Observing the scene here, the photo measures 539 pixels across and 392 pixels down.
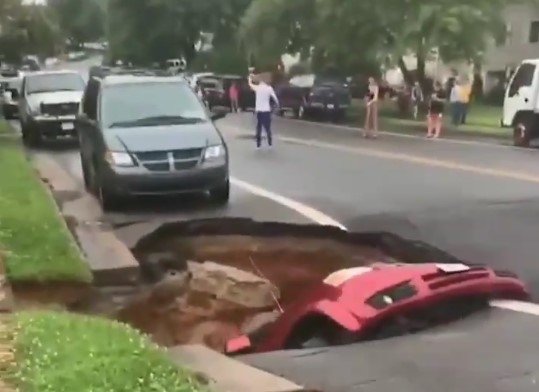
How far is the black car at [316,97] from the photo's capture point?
4000 cm

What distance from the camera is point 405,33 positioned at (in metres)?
36.0

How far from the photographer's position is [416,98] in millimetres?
40656

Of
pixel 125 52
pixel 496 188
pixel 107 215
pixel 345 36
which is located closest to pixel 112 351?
pixel 107 215

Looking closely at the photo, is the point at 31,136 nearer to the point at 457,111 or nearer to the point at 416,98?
the point at 457,111

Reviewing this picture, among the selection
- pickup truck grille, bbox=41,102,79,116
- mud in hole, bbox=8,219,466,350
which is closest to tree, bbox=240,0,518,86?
pickup truck grille, bbox=41,102,79,116

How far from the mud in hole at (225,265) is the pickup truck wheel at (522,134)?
14405mm

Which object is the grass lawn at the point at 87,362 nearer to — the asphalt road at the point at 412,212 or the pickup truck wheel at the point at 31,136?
the asphalt road at the point at 412,212

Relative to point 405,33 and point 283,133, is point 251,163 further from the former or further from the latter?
point 405,33

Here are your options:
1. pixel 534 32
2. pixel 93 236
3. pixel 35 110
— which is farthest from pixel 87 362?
pixel 534 32

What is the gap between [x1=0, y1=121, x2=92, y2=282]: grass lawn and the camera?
30.1 ft

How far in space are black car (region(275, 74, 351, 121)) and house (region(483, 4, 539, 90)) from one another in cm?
1947

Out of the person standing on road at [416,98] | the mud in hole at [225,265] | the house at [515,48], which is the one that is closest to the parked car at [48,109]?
the mud in hole at [225,265]

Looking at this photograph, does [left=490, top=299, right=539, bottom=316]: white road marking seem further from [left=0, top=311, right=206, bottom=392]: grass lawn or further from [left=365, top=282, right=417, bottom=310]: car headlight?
[left=0, top=311, right=206, bottom=392]: grass lawn

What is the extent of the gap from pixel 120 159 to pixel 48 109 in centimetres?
1311
